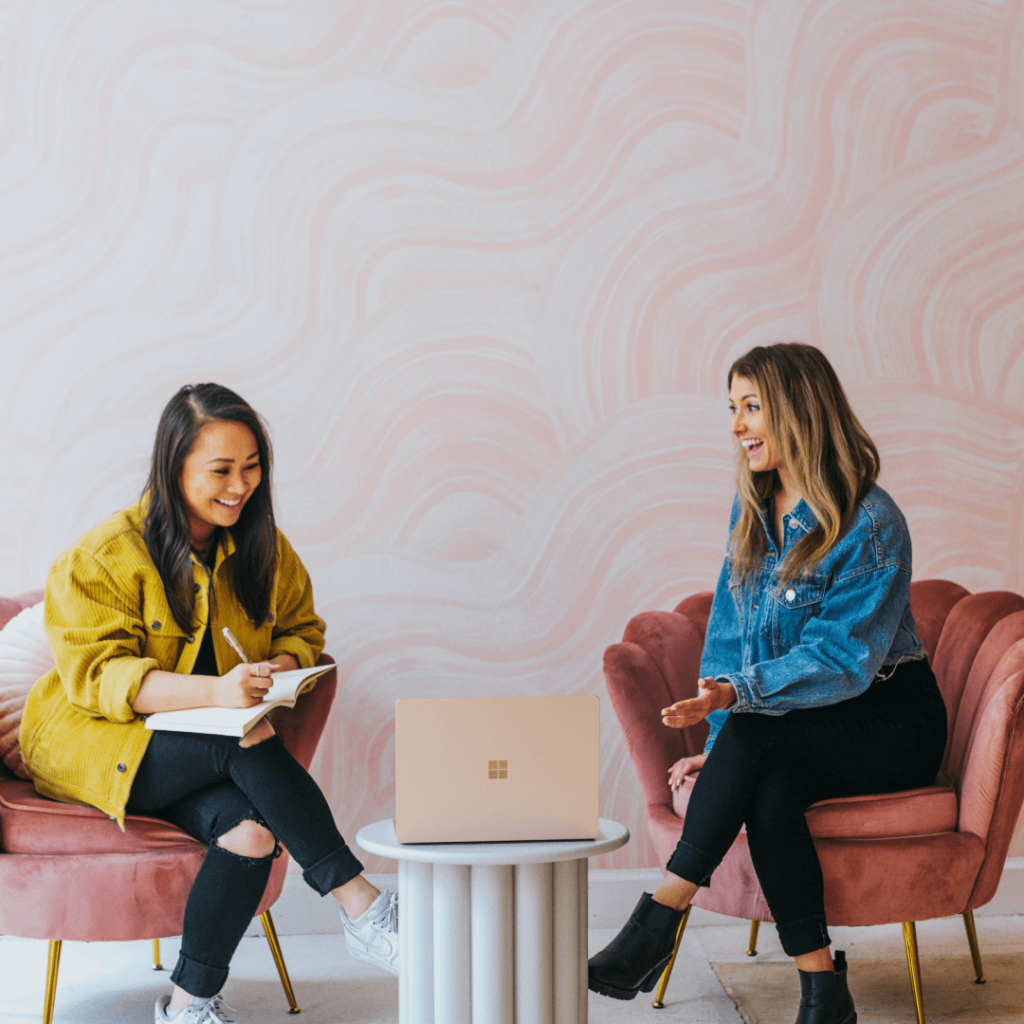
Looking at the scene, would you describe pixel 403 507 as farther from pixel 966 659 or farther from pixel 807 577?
pixel 966 659

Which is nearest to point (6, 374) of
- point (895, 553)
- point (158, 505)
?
point (158, 505)

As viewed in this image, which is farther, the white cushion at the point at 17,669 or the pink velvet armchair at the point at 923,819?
the white cushion at the point at 17,669

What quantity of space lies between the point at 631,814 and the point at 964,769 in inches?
35.5

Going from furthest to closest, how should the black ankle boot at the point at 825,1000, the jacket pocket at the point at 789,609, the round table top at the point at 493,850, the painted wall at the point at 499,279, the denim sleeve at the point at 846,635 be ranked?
the painted wall at the point at 499,279 < the jacket pocket at the point at 789,609 < the denim sleeve at the point at 846,635 < the black ankle boot at the point at 825,1000 < the round table top at the point at 493,850

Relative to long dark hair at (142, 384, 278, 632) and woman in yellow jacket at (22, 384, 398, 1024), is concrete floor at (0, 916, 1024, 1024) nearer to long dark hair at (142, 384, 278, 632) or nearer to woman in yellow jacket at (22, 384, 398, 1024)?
woman in yellow jacket at (22, 384, 398, 1024)

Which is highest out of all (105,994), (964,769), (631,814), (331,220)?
(331,220)

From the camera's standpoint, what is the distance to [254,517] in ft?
6.97

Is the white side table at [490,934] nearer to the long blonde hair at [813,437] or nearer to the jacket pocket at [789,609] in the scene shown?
the jacket pocket at [789,609]

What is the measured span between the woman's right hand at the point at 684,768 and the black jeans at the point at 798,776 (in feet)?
0.68

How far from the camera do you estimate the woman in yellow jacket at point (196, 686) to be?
5.80 feet

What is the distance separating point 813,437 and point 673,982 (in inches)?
45.9

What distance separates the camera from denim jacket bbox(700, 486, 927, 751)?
1.84 m

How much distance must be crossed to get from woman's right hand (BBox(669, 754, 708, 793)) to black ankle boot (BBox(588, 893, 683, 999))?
315 millimetres

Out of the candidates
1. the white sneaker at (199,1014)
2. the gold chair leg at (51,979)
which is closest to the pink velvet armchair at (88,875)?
the gold chair leg at (51,979)
